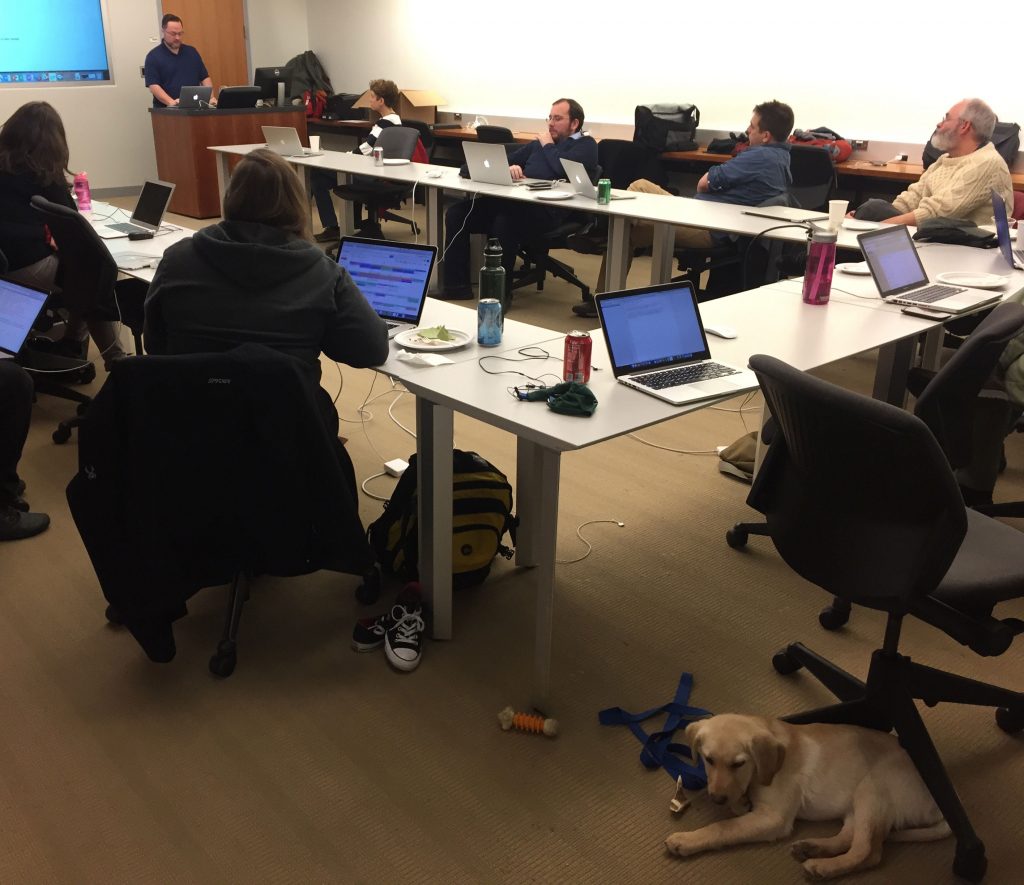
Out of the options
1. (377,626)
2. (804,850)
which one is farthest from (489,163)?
(804,850)

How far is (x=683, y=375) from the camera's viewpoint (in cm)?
233

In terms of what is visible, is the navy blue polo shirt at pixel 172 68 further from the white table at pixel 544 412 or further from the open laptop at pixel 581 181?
the white table at pixel 544 412

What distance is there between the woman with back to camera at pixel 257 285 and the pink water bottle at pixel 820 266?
1530 millimetres

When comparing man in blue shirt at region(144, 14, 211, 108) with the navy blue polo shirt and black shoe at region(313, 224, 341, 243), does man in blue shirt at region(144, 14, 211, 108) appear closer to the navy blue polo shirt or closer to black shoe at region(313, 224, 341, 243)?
the navy blue polo shirt

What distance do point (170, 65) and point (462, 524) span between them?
703cm

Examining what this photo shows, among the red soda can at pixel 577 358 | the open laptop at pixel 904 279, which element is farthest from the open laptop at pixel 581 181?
the red soda can at pixel 577 358

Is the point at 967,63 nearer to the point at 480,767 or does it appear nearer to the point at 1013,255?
the point at 1013,255

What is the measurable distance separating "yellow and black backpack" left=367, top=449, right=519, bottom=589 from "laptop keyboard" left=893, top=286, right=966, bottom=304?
150 cm

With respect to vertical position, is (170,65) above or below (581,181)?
above

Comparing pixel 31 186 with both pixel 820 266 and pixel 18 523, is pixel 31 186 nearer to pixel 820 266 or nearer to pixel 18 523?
pixel 18 523

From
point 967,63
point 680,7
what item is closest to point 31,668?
point 967,63

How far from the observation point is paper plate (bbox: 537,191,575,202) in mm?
4966

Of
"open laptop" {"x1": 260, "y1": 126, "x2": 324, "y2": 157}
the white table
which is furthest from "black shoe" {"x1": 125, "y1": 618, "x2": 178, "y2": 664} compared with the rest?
"open laptop" {"x1": 260, "y1": 126, "x2": 324, "y2": 157}

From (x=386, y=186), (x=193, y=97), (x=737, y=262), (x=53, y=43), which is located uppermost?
(x=53, y=43)
